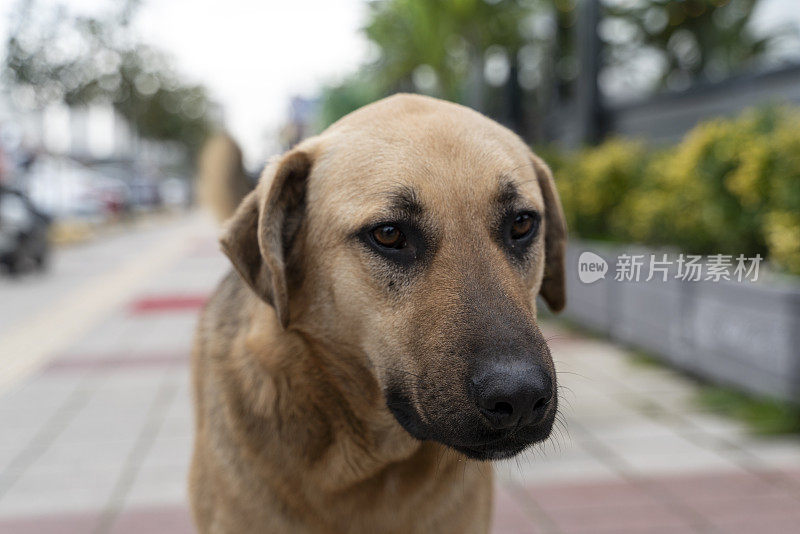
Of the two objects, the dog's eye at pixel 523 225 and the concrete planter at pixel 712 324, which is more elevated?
the dog's eye at pixel 523 225

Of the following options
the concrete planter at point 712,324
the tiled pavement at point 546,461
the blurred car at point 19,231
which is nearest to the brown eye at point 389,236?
the tiled pavement at point 546,461

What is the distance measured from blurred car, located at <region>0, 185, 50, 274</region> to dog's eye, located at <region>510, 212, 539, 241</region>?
12.2 metres

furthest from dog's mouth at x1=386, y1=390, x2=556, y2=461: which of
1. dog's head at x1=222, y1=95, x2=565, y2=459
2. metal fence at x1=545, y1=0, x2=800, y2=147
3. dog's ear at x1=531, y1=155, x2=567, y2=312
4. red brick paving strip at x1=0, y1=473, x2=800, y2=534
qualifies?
metal fence at x1=545, y1=0, x2=800, y2=147

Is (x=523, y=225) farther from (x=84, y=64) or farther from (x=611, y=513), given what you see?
(x=84, y=64)

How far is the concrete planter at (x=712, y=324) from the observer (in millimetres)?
4738

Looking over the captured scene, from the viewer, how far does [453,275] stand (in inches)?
78.4

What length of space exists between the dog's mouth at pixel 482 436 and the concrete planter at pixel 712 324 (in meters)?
3.38

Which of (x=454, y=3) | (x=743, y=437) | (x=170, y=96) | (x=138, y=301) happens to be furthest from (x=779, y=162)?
(x=170, y=96)

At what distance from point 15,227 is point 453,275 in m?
12.4

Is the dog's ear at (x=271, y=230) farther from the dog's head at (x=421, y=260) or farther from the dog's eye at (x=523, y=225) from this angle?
the dog's eye at (x=523, y=225)

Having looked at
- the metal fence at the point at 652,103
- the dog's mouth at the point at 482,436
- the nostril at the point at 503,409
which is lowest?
the dog's mouth at the point at 482,436

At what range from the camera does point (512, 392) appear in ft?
5.70

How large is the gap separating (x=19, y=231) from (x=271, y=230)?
12.0 m

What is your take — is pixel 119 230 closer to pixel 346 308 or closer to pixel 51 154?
pixel 51 154
